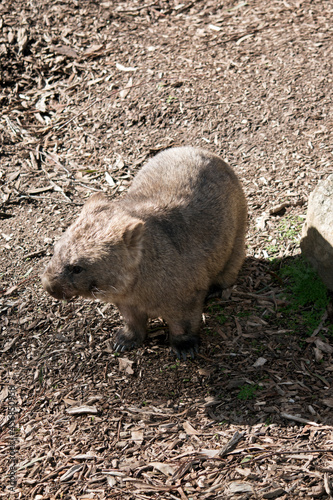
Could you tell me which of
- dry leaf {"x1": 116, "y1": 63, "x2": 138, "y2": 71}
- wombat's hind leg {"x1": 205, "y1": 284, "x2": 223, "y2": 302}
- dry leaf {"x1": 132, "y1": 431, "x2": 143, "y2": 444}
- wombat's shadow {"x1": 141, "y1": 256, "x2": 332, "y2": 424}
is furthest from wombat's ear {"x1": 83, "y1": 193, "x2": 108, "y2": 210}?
dry leaf {"x1": 116, "y1": 63, "x2": 138, "y2": 71}

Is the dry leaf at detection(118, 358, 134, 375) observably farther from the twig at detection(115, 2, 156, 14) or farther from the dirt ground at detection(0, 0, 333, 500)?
the twig at detection(115, 2, 156, 14)

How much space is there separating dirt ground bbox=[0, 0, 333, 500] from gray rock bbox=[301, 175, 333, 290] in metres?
0.44

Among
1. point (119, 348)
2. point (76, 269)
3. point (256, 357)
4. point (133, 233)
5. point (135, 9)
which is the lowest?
point (119, 348)

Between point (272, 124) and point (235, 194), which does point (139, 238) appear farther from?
point (272, 124)

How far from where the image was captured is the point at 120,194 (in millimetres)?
6832

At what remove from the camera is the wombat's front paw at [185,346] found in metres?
5.00

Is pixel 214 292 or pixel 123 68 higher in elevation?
pixel 123 68

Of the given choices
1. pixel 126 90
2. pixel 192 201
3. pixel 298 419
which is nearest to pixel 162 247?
pixel 192 201

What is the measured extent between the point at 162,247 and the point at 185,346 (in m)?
0.93

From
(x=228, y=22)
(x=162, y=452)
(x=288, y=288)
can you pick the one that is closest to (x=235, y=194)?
(x=288, y=288)

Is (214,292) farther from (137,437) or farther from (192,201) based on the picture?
(137,437)

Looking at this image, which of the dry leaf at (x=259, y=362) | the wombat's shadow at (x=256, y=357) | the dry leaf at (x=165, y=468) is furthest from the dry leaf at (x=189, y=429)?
the dry leaf at (x=259, y=362)

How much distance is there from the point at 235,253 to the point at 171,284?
1137 millimetres

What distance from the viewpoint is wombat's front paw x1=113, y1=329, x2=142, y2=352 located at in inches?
202
